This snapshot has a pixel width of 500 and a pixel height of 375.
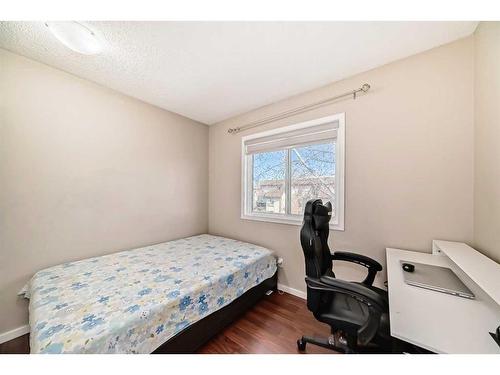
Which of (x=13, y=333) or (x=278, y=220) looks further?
(x=278, y=220)

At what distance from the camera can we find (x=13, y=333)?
1.46 metres

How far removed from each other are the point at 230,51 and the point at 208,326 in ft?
7.24

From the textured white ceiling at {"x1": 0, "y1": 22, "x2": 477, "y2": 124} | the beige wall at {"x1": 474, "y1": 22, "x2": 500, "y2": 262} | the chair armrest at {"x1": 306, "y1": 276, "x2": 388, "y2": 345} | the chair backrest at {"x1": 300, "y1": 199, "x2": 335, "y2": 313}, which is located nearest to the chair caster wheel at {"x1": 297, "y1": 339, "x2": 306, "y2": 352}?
the chair backrest at {"x1": 300, "y1": 199, "x2": 335, "y2": 313}

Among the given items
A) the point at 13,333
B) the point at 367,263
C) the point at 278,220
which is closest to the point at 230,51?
the point at 278,220

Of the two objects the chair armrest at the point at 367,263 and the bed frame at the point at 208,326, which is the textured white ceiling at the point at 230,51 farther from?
the bed frame at the point at 208,326

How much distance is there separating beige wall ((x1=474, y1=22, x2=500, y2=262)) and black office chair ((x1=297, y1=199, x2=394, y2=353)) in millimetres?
681

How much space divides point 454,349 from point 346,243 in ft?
3.90

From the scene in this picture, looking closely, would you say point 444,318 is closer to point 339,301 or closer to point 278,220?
point 339,301

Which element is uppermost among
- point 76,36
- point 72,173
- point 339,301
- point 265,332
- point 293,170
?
point 76,36

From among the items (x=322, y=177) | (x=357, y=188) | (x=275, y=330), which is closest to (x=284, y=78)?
(x=322, y=177)

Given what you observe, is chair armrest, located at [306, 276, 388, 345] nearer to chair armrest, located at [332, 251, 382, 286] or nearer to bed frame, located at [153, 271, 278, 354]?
chair armrest, located at [332, 251, 382, 286]

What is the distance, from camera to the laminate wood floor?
1.35 metres

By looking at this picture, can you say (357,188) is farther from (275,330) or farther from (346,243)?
(275,330)
